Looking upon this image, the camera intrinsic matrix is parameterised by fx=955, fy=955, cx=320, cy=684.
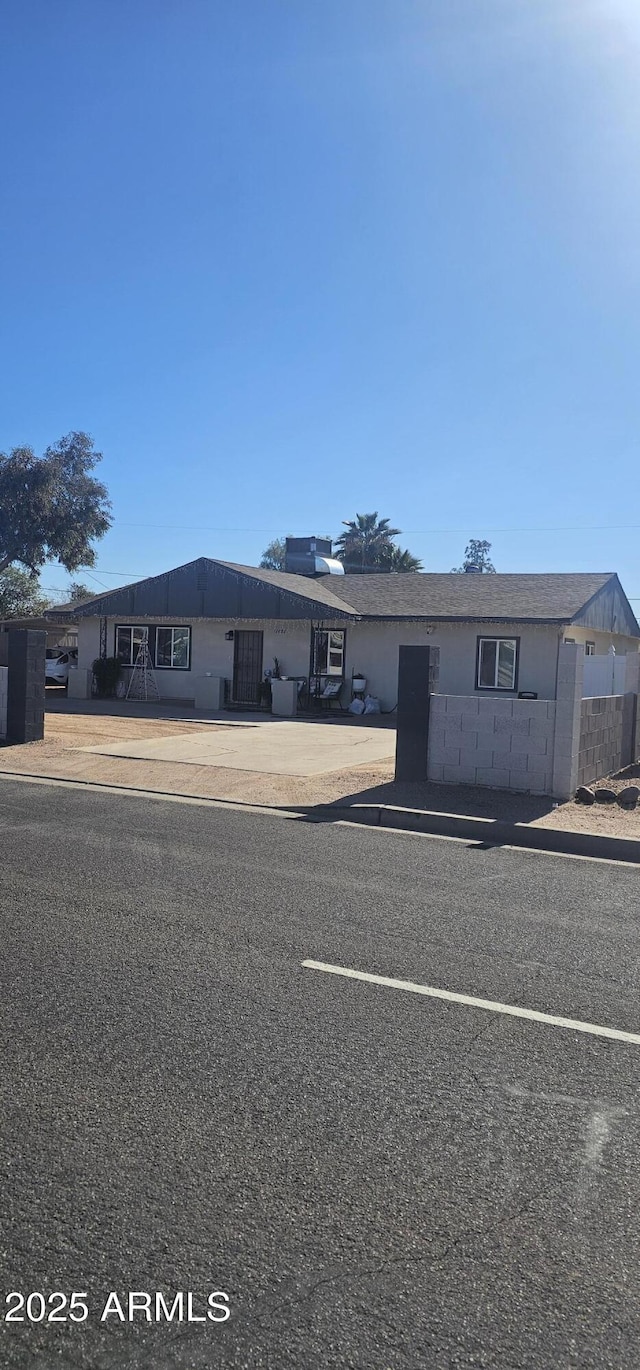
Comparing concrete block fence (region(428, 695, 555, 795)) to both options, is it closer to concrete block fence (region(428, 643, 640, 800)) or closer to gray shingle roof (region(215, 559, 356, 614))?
concrete block fence (region(428, 643, 640, 800))

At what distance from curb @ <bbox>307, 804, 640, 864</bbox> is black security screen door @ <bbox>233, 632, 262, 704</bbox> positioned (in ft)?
53.4

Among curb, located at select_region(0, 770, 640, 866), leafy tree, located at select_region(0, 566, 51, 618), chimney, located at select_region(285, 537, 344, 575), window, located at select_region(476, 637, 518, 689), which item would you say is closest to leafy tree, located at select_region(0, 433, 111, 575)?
leafy tree, located at select_region(0, 566, 51, 618)

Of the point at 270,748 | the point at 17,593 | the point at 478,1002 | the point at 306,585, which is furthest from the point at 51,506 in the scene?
the point at 478,1002

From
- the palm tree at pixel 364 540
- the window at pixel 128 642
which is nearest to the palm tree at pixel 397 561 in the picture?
the palm tree at pixel 364 540

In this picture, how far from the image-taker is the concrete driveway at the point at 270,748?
1433 centimetres

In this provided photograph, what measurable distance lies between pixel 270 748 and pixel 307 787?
14.7 feet

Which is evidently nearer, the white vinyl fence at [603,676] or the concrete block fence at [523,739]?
the concrete block fence at [523,739]

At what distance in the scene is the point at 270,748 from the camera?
54.2 ft

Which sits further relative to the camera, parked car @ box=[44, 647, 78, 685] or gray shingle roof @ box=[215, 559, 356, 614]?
parked car @ box=[44, 647, 78, 685]

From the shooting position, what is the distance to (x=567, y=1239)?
288 centimetres

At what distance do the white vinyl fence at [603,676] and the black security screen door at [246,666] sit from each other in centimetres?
1411

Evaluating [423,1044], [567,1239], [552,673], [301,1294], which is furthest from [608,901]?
[552,673]

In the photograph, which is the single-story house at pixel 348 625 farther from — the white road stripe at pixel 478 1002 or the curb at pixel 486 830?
the white road stripe at pixel 478 1002

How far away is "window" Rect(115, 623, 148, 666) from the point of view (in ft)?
94.0
